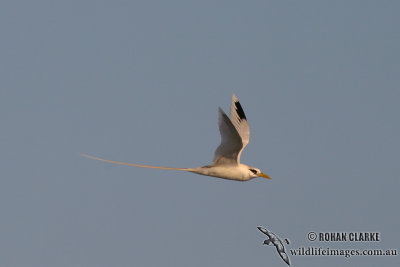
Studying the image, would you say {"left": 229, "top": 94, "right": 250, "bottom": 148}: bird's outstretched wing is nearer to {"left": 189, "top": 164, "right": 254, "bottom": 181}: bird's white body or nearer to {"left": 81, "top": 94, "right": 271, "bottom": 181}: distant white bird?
{"left": 81, "top": 94, "right": 271, "bottom": 181}: distant white bird

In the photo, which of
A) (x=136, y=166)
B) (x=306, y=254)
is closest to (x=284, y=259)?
(x=306, y=254)

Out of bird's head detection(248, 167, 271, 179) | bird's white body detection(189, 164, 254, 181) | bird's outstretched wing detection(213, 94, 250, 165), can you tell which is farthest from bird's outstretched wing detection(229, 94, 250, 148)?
bird's white body detection(189, 164, 254, 181)

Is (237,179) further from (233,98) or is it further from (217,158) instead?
(233,98)

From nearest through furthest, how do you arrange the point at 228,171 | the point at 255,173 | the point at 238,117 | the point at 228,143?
the point at 228,143 → the point at 228,171 → the point at 255,173 → the point at 238,117

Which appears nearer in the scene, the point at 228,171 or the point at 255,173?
the point at 228,171

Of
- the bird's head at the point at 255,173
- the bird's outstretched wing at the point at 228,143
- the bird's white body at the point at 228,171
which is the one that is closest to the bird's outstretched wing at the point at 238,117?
the bird's outstretched wing at the point at 228,143

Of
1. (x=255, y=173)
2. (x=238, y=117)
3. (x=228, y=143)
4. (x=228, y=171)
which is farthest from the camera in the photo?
(x=238, y=117)

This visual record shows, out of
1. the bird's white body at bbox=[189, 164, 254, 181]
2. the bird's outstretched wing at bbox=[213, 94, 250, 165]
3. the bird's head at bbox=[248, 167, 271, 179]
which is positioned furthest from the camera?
the bird's head at bbox=[248, 167, 271, 179]

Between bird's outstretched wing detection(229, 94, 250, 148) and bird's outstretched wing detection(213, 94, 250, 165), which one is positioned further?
bird's outstretched wing detection(229, 94, 250, 148)

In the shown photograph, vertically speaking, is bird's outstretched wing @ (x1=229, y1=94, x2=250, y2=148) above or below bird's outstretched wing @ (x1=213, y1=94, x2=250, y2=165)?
above

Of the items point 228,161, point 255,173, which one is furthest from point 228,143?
point 255,173

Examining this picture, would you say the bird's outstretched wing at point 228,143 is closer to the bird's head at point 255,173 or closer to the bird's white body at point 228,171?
the bird's white body at point 228,171

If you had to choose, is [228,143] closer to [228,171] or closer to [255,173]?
[228,171]

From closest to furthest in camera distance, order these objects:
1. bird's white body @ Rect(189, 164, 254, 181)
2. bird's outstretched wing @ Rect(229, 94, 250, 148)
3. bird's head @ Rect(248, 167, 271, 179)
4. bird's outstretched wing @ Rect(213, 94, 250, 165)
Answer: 1. bird's outstretched wing @ Rect(213, 94, 250, 165)
2. bird's white body @ Rect(189, 164, 254, 181)
3. bird's head @ Rect(248, 167, 271, 179)
4. bird's outstretched wing @ Rect(229, 94, 250, 148)
